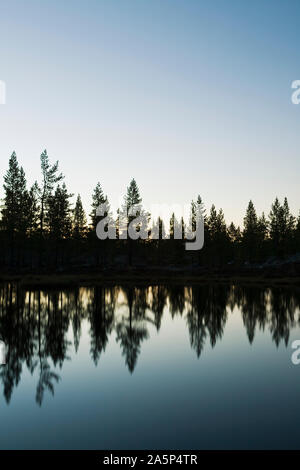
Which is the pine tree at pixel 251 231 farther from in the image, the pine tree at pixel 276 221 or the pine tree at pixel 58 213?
the pine tree at pixel 58 213

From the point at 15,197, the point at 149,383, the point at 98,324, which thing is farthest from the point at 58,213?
the point at 149,383

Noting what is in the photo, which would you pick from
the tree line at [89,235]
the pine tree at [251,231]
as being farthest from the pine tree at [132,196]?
the pine tree at [251,231]

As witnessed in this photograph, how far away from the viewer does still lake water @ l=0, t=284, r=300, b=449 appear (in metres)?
6.71

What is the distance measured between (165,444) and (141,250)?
113159 millimetres

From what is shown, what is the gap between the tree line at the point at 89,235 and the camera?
2463 inches

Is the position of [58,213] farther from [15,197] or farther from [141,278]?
[141,278]

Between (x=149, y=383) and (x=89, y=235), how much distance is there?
69954 millimetres

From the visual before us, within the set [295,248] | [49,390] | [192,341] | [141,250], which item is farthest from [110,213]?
[49,390]

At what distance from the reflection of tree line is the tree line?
104ft

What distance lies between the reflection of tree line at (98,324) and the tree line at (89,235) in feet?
104

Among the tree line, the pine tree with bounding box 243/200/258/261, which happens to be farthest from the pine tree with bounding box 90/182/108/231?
the pine tree with bounding box 243/200/258/261

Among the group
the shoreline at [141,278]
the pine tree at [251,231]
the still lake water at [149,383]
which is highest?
the pine tree at [251,231]

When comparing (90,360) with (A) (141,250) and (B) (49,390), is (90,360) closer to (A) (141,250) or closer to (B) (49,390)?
(B) (49,390)

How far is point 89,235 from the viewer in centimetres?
7875
